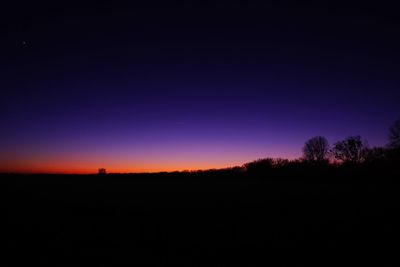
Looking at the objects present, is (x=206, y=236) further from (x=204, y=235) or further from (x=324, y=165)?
(x=324, y=165)

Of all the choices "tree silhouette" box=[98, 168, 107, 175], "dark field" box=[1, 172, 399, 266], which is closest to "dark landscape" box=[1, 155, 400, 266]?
"dark field" box=[1, 172, 399, 266]

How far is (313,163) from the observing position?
8456 cm

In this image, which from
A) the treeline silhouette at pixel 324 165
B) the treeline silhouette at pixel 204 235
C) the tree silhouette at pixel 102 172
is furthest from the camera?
the tree silhouette at pixel 102 172

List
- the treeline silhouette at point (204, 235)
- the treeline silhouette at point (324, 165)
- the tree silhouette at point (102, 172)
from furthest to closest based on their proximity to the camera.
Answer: the tree silhouette at point (102, 172) < the treeline silhouette at point (324, 165) < the treeline silhouette at point (204, 235)

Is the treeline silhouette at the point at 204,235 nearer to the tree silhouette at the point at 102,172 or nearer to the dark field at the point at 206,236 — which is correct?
the dark field at the point at 206,236

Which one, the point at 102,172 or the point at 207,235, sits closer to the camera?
the point at 207,235

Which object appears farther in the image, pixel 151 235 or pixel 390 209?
pixel 390 209

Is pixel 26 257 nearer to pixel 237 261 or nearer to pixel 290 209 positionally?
pixel 237 261

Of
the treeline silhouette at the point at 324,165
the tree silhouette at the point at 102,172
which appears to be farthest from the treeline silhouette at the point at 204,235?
the tree silhouette at the point at 102,172

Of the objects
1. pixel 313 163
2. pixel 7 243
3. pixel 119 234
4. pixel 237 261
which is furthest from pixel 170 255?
pixel 313 163

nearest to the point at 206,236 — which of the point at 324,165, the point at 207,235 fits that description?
the point at 207,235

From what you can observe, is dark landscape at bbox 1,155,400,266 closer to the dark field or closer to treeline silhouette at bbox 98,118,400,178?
the dark field

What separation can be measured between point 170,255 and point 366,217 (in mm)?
13061

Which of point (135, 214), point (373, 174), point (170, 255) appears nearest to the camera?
point (170, 255)
